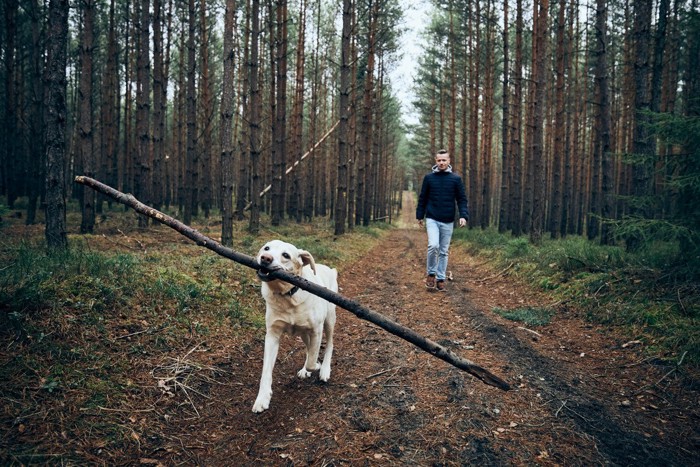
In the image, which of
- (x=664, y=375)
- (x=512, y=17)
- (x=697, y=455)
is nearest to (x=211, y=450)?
(x=697, y=455)

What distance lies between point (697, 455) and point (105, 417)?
14.4 ft

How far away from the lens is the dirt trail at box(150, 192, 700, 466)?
2.72 m

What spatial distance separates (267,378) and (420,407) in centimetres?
137

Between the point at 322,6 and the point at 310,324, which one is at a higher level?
the point at 322,6

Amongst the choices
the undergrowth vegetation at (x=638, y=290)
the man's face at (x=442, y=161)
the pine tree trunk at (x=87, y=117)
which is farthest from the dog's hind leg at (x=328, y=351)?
the pine tree trunk at (x=87, y=117)

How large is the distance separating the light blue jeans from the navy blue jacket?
5.4 inches

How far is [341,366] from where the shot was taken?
4.36 meters

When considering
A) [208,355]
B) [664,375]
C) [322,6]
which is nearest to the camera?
[664,375]

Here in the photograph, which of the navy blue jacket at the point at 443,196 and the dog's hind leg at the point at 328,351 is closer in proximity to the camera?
the dog's hind leg at the point at 328,351

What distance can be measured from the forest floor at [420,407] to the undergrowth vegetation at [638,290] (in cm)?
37

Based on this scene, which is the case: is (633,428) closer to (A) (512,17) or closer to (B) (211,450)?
(B) (211,450)

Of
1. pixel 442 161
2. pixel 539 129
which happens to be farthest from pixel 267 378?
pixel 539 129

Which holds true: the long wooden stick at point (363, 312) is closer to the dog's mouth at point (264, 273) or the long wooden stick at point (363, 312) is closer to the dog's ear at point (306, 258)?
the dog's mouth at point (264, 273)

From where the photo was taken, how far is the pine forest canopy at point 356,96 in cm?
679
